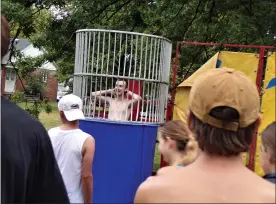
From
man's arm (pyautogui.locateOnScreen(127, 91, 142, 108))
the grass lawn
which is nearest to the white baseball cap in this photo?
man's arm (pyautogui.locateOnScreen(127, 91, 142, 108))

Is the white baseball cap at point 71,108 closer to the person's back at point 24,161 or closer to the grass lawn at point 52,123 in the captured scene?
the person's back at point 24,161

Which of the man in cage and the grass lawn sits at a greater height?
the man in cage

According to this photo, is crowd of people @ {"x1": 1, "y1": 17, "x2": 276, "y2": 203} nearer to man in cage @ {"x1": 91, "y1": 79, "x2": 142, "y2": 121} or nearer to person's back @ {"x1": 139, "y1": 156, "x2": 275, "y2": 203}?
person's back @ {"x1": 139, "y1": 156, "x2": 275, "y2": 203}

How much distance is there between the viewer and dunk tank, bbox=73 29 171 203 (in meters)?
5.74

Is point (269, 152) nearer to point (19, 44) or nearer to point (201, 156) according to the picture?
point (201, 156)

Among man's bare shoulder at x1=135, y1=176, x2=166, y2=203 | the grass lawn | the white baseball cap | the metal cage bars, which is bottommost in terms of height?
the grass lawn

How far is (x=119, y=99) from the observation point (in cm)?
601

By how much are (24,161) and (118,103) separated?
4.20 m

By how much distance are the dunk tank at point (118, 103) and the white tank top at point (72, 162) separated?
80.4 inches

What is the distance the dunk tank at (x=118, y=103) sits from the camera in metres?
5.74

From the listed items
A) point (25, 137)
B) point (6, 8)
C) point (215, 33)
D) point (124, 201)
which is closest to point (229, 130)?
point (25, 137)

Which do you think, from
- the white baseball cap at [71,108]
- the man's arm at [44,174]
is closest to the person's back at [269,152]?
the man's arm at [44,174]

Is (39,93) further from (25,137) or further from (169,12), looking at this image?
(25,137)

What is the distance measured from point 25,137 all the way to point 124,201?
4.15 metres
